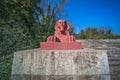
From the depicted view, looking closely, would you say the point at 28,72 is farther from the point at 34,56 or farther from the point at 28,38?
the point at 28,38

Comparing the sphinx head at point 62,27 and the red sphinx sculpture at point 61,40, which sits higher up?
the sphinx head at point 62,27

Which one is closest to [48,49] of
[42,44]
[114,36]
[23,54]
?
[42,44]

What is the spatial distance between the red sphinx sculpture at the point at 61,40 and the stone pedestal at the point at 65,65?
312mm

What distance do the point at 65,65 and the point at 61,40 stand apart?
828 mm

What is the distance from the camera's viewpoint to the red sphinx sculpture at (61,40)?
4.24 m

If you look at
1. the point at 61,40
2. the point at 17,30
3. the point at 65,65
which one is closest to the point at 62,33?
the point at 61,40

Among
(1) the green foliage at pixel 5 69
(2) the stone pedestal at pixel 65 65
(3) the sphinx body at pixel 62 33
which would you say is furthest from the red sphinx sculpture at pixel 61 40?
(1) the green foliage at pixel 5 69

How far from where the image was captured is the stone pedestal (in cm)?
385

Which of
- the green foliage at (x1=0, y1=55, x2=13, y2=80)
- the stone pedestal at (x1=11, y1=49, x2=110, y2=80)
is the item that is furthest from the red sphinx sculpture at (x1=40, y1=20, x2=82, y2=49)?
the green foliage at (x1=0, y1=55, x2=13, y2=80)

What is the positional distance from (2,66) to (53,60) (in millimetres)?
3375

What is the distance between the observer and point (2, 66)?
264 inches

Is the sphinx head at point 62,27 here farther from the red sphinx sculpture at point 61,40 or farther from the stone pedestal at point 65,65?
the stone pedestal at point 65,65

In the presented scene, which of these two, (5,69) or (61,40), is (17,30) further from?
(61,40)

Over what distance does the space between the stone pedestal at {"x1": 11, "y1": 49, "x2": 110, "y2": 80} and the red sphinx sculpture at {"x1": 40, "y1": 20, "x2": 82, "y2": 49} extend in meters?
0.31
